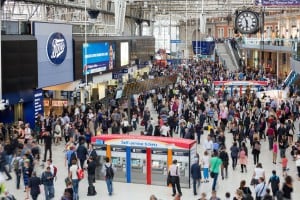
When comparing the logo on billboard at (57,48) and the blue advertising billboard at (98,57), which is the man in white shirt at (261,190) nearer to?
the logo on billboard at (57,48)

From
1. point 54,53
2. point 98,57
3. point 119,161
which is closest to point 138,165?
point 119,161

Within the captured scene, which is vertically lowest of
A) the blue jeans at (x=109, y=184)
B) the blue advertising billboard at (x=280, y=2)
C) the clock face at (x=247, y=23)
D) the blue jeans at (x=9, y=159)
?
the blue jeans at (x=109, y=184)

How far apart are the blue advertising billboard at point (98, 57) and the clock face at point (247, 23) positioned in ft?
25.0

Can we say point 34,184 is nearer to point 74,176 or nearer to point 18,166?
point 74,176

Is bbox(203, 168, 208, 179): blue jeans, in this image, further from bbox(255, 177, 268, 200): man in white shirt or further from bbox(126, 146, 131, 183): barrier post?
bbox(255, 177, 268, 200): man in white shirt

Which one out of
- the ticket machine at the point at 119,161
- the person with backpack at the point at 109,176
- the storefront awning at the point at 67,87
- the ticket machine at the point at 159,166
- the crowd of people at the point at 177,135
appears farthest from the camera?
the storefront awning at the point at 67,87

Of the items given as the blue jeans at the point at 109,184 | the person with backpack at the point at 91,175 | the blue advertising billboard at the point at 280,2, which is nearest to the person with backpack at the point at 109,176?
the blue jeans at the point at 109,184

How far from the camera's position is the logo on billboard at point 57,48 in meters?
25.4

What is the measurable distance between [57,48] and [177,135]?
22.5ft

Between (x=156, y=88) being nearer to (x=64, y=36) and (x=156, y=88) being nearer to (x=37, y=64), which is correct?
(x=64, y=36)

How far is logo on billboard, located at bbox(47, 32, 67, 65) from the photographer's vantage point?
2541cm

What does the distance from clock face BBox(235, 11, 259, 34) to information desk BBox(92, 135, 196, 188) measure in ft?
43.2

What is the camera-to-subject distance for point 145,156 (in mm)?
15953

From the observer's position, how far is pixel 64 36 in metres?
27.1
